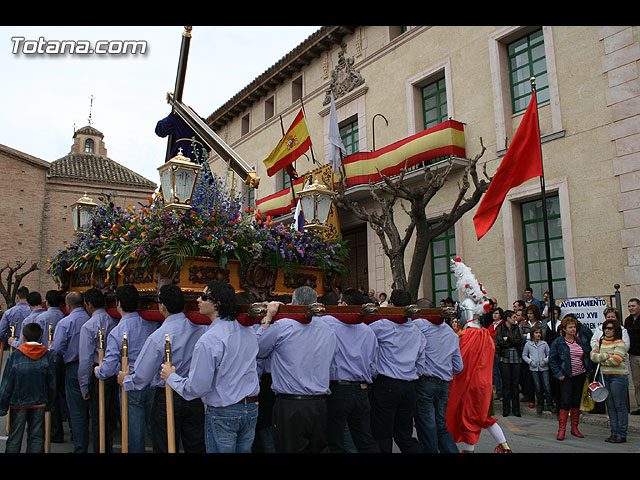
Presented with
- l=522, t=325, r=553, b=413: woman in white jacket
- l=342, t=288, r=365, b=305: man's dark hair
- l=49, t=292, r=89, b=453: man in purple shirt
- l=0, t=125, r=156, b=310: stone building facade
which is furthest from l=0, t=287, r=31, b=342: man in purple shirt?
l=0, t=125, r=156, b=310: stone building facade

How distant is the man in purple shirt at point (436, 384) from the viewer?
19.3ft

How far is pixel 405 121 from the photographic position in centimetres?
1683

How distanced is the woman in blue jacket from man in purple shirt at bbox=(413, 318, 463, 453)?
2909mm

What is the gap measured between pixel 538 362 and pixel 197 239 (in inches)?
276

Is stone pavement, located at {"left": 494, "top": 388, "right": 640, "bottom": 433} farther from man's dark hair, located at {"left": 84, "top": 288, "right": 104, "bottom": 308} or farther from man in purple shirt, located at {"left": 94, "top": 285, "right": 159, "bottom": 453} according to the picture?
man's dark hair, located at {"left": 84, "top": 288, "right": 104, "bottom": 308}

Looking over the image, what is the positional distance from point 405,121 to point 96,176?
2763cm

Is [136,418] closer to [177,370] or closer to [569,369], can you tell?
[177,370]

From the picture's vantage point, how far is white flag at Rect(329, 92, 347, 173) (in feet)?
53.0

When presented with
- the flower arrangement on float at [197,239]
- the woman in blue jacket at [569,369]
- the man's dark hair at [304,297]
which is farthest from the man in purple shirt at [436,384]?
the woman in blue jacket at [569,369]

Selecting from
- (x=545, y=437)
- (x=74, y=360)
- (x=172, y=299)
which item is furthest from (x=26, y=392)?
(x=545, y=437)

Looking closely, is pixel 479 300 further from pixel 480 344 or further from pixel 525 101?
pixel 525 101

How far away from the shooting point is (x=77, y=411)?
5945mm
